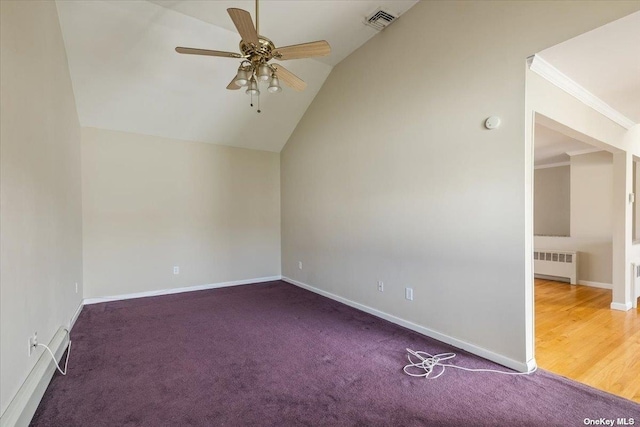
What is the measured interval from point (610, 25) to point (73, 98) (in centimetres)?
534

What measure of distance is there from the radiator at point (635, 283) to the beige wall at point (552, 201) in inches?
90.1

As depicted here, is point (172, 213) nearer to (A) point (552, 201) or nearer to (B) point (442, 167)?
(B) point (442, 167)

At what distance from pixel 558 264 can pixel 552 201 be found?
1757mm

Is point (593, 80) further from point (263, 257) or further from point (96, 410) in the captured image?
point (263, 257)

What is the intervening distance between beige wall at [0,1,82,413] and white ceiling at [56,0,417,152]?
390 millimetres

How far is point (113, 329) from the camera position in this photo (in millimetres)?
3178

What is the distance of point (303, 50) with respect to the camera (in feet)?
7.37

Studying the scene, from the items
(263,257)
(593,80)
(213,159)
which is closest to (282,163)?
(213,159)

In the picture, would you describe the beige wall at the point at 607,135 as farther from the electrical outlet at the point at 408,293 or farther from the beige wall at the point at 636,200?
the electrical outlet at the point at 408,293

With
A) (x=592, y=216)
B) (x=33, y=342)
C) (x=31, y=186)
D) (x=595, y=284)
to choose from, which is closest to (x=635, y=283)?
(x=595, y=284)

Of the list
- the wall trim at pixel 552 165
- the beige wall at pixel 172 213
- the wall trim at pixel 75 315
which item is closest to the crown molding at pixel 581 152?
the wall trim at pixel 552 165

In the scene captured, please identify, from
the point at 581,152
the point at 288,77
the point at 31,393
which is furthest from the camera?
the point at 581,152

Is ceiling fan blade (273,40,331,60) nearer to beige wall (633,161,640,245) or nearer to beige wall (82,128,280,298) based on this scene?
beige wall (82,128,280,298)

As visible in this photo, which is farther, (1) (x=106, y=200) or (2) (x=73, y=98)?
(1) (x=106, y=200)
